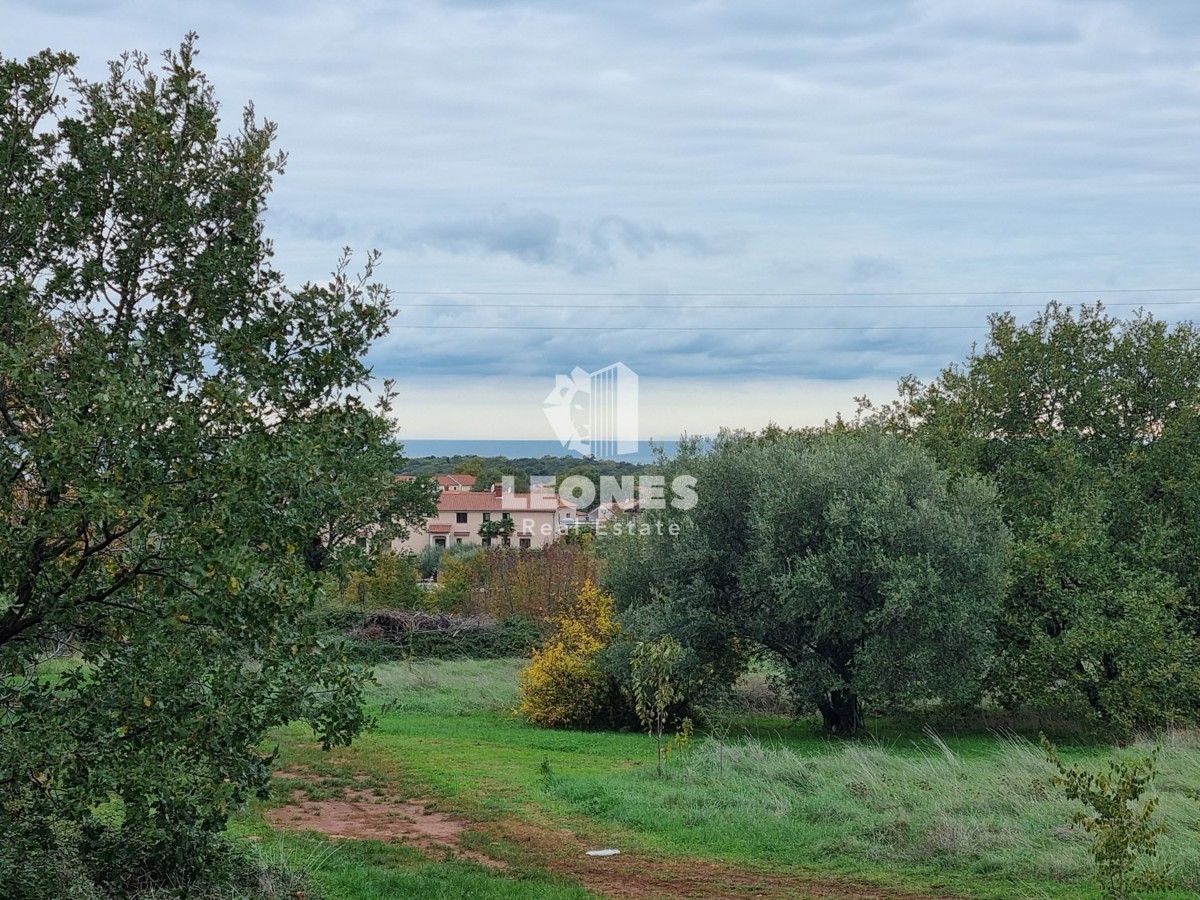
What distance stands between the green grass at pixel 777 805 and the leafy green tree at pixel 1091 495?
6.91 feet

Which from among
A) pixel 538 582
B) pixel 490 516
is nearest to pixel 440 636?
pixel 538 582

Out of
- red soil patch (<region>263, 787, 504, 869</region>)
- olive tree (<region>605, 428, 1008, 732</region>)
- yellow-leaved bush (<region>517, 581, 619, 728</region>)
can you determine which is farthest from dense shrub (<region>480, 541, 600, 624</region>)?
red soil patch (<region>263, 787, 504, 869</region>)

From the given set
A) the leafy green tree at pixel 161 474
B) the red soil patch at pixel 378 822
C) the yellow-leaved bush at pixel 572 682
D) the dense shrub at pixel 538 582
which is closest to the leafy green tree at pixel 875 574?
the yellow-leaved bush at pixel 572 682

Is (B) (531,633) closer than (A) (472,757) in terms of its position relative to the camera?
No

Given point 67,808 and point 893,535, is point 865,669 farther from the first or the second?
point 67,808

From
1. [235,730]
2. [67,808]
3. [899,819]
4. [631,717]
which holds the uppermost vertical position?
[235,730]

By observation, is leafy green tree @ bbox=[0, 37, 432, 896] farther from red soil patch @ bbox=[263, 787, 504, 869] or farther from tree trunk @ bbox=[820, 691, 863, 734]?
tree trunk @ bbox=[820, 691, 863, 734]

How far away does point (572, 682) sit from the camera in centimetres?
2261

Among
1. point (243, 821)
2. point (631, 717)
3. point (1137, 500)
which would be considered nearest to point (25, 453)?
point (243, 821)

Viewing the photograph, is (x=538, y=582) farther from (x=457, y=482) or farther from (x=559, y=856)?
(x=457, y=482)

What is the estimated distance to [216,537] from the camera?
595cm

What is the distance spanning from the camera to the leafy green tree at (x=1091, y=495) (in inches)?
802

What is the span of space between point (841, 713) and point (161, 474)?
17.4 metres

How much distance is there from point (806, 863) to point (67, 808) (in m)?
6.88
